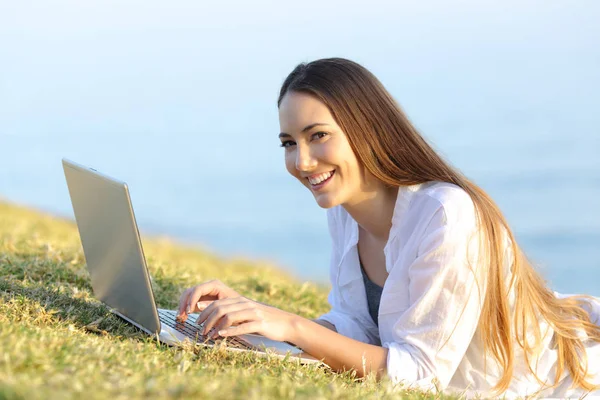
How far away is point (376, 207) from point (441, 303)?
0.66 meters

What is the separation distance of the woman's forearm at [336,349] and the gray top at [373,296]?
704 mm

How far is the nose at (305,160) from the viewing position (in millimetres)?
3867

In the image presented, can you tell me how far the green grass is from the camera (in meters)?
2.48

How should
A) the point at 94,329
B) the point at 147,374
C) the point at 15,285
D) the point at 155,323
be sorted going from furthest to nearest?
the point at 15,285, the point at 94,329, the point at 155,323, the point at 147,374

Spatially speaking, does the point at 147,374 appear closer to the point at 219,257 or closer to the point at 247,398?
the point at 247,398

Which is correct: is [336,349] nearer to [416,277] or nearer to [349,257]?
[416,277]

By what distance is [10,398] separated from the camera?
7.35ft

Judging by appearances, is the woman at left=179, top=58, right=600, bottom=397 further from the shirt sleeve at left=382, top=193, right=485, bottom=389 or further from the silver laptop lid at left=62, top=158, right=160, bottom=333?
the silver laptop lid at left=62, top=158, right=160, bottom=333

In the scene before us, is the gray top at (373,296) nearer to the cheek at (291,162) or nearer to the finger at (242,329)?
the cheek at (291,162)

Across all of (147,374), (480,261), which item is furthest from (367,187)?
(147,374)

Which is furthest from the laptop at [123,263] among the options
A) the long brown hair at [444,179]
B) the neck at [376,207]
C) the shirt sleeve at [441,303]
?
the long brown hair at [444,179]

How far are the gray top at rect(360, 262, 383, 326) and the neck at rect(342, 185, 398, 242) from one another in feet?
1.14

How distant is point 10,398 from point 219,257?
761cm

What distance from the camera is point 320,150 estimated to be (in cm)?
387
